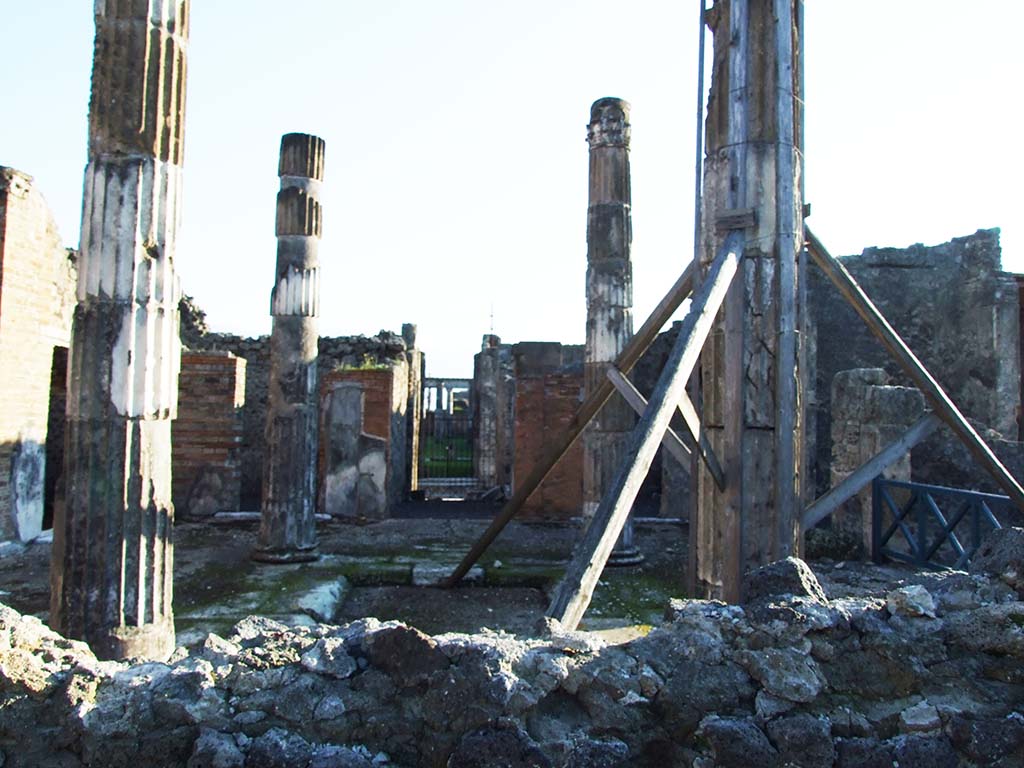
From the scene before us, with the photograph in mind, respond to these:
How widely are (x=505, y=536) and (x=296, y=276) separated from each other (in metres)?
3.69

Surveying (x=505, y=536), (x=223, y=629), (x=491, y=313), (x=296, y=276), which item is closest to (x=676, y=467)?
(x=505, y=536)

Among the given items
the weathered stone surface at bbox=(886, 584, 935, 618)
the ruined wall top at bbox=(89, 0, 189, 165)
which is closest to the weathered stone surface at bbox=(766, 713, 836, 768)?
the weathered stone surface at bbox=(886, 584, 935, 618)

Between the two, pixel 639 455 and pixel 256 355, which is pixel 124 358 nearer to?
pixel 639 455

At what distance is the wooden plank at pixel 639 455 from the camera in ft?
10.5

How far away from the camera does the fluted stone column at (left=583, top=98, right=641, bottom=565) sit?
328 inches

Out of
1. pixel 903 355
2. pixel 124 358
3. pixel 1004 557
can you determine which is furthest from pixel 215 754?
pixel 903 355

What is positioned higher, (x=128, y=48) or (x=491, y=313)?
(x=491, y=313)

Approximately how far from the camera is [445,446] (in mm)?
22453

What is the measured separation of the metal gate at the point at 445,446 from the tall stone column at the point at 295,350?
10.5m

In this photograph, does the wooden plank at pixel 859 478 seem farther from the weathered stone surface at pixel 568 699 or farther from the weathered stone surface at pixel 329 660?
the weathered stone surface at pixel 329 660

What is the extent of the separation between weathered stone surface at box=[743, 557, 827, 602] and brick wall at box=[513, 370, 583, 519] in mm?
7537

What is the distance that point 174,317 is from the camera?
452 centimetres

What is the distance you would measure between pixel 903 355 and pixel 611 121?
455cm

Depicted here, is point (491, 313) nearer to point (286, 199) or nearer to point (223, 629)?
point (286, 199)
